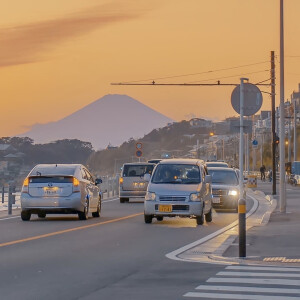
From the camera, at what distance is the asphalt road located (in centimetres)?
1311

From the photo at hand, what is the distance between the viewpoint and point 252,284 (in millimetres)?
13719

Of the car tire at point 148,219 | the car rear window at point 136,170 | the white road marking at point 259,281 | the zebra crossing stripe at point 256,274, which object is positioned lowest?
the white road marking at point 259,281

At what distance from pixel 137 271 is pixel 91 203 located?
16.0 meters

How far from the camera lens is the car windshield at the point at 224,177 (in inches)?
1517

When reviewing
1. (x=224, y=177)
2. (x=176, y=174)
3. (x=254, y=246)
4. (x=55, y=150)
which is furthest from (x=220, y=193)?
(x=55, y=150)

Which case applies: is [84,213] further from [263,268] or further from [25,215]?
[263,268]

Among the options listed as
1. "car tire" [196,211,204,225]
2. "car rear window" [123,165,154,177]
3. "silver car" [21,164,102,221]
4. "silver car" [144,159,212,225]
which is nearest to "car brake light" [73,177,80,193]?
"silver car" [21,164,102,221]

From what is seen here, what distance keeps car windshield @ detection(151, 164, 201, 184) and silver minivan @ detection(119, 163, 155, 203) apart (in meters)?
15.4

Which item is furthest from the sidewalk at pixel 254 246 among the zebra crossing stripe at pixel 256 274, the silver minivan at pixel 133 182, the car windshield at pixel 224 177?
the silver minivan at pixel 133 182

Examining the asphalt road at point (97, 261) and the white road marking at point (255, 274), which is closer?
the asphalt road at point (97, 261)

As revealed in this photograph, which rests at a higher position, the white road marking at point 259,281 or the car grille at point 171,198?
the car grille at point 171,198

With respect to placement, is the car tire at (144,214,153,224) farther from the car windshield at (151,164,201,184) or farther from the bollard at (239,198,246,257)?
the bollard at (239,198,246,257)

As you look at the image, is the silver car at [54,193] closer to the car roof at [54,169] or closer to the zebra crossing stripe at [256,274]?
the car roof at [54,169]

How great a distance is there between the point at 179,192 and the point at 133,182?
686 inches
